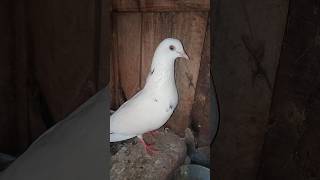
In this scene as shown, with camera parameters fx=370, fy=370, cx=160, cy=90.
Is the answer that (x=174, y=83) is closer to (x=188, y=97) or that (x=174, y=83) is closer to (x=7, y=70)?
(x=188, y=97)

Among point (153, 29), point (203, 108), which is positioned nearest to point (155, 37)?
point (153, 29)

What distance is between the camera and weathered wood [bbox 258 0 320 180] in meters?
0.45

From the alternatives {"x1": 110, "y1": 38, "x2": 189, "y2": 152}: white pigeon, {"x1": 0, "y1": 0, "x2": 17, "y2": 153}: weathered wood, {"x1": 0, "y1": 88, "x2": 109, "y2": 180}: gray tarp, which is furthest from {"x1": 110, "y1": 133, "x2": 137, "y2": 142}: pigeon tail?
{"x1": 0, "y1": 0, "x2": 17, "y2": 153}: weathered wood

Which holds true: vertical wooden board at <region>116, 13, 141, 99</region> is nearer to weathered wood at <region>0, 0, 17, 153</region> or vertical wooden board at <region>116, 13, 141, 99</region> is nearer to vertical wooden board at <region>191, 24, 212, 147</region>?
vertical wooden board at <region>191, 24, 212, 147</region>

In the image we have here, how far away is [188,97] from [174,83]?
0.03 meters

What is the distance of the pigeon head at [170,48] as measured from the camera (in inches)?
18.2

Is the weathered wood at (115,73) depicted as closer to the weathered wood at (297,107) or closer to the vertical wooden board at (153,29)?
the vertical wooden board at (153,29)

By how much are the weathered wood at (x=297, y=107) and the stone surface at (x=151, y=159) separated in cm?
12

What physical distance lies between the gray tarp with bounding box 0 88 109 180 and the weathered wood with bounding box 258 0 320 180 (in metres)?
0.23

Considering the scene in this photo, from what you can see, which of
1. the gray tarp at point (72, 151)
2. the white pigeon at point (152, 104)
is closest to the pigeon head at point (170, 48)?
the white pigeon at point (152, 104)

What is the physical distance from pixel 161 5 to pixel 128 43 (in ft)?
0.21

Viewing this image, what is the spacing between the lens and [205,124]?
1.65 feet

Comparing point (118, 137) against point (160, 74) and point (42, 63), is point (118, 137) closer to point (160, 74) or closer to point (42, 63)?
Answer: point (160, 74)

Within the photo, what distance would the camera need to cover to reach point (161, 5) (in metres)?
0.46
